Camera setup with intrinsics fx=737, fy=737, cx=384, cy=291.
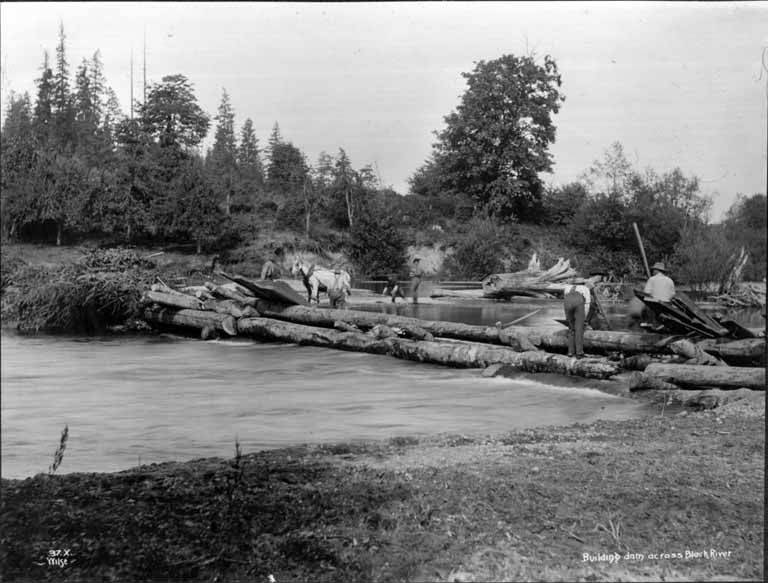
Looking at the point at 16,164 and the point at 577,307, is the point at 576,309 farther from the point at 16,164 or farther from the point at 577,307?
the point at 16,164

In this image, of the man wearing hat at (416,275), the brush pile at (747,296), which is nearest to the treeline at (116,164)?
the man wearing hat at (416,275)

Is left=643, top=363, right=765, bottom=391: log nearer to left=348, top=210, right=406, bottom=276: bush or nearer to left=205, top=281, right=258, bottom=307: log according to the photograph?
left=348, top=210, right=406, bottom=276: bush

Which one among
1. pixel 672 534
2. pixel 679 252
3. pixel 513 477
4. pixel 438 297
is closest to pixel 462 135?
pixel 513 477

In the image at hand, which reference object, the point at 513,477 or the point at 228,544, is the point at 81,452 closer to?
the point at 228,544

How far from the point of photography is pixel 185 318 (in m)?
9.76

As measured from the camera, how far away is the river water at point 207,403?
235 inches

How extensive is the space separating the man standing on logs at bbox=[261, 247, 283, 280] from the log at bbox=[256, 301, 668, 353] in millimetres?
3393

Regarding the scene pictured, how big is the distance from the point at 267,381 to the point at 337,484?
9.20 feet

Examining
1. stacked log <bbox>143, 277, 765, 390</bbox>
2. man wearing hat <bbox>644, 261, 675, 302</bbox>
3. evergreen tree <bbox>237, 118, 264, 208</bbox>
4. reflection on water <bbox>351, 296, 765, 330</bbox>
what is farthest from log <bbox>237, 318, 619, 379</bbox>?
evergreen tree <bbox>237, 118, 264, 208</bbox>

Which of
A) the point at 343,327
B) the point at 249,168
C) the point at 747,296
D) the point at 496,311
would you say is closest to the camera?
the point at 249,168

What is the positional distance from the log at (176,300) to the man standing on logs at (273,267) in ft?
3.17

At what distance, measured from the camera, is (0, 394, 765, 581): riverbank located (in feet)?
14.2

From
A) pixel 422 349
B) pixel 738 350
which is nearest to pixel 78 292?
pixel 422 349

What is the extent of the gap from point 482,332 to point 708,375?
472 centimetres
